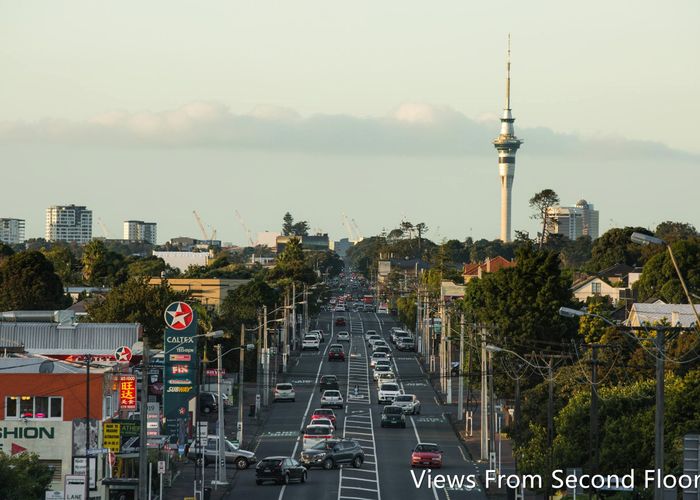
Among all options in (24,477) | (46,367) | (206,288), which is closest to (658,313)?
(46,367)

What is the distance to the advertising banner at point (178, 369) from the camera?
8938 centimetres

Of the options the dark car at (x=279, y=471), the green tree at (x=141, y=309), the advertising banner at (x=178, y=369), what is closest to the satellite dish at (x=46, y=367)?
the dark car at (x=279, y=471)

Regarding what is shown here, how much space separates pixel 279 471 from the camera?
7788 cm

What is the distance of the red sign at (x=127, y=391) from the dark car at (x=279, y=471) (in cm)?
788

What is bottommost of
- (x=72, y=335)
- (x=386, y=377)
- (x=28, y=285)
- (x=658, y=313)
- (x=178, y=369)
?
(x=386, y=377)

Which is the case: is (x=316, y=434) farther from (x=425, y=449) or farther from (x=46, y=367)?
(x=46, y=367)

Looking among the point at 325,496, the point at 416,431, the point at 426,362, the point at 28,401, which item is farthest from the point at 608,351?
the point at 426,362

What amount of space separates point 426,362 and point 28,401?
3356 inches

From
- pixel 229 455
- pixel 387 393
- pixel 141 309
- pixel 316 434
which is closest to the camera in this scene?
pixel 229 455

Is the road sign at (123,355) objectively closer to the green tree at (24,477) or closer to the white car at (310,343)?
the green tree at (24,477)

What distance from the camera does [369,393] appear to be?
419 feet

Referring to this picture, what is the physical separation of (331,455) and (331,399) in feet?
100

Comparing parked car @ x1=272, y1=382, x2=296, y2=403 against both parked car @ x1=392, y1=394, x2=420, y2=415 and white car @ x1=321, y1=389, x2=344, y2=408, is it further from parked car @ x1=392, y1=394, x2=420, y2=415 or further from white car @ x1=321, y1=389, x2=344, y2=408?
parked car @ x1=392, y1=394, x2=420, y2=415

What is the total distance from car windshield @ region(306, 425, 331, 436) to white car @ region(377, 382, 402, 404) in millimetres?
27991
